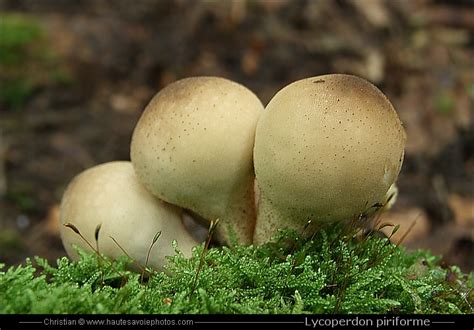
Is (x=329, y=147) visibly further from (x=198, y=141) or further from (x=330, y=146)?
(x=198, y=141)

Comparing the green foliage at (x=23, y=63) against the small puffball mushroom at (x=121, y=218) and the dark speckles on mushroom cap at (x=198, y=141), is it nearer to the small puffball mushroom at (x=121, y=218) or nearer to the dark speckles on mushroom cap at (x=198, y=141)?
the small puffball mushroom at (x=121, y=218)

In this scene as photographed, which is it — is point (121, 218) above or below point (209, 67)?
above

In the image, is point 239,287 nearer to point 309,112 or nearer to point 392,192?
point 309,112
